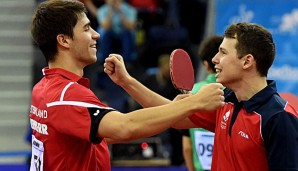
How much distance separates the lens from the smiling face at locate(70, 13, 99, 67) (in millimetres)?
4188

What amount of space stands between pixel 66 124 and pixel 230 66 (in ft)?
3.31

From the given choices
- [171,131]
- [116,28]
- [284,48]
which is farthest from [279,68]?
[116,28]

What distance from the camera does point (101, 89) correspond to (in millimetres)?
10867

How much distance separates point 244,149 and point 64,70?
3.52 ft

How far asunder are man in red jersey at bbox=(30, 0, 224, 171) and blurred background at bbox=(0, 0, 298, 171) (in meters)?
4.17

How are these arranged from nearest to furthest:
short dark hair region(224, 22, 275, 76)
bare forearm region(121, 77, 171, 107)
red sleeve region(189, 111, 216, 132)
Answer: short dark hair region(224, 22, 275, 76) < red sleeve region(189, 111, 216, 132) < bare forearm region(121, 77, 171, 107)

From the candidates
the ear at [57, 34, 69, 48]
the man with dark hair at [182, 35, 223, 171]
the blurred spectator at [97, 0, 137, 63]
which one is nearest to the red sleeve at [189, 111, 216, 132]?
the ear at [57, 34, 69, 48]

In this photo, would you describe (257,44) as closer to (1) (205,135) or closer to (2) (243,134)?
(2) (243,134)

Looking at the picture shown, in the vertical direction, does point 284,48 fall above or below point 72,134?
above

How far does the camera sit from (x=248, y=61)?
425cm

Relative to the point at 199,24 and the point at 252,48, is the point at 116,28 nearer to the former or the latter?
the point at 199,24

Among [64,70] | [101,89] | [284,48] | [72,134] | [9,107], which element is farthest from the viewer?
[9,107]

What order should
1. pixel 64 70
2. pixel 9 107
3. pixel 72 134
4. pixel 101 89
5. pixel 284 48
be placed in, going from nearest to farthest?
pixel 72 134 < pixel 64 70 < pixel 284 48 < pixel 101 89 < pixel 9 107

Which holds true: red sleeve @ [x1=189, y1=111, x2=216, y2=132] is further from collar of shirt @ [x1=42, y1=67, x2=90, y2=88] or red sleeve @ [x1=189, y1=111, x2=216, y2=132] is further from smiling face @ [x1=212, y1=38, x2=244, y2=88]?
collar of shirt @ [x1=42, y1=67, x2=90, y2=88]
